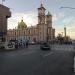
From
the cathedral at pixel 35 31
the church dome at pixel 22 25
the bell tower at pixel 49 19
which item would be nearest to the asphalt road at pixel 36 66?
the cathedral at pixel 35 31

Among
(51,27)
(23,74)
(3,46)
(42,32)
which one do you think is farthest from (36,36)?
(23,74)

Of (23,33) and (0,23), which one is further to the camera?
(23,33)

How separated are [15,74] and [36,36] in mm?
136097

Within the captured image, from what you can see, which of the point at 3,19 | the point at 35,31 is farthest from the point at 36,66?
the point at 35,31

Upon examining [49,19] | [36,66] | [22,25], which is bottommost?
[36,66]

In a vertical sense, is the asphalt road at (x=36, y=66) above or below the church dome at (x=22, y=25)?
below

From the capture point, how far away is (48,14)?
537 ft

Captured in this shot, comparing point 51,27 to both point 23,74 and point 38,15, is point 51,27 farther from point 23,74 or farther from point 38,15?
point 23,74

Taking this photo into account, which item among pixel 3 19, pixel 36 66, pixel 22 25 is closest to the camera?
pixel 36 66

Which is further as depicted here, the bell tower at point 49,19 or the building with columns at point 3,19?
the bell tower at point 49,19

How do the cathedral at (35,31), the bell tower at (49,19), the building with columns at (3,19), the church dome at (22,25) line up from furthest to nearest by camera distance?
the bell tower at (49,19)
the church dome at (22,25)
the cathedral at (35,31)
the building with columns at (3,19)

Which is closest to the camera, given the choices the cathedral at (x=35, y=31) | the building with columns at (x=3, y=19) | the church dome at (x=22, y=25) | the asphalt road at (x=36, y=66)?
the asphalt road at (x=36, y=66)

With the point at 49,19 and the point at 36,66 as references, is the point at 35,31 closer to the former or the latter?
the point at 49,19

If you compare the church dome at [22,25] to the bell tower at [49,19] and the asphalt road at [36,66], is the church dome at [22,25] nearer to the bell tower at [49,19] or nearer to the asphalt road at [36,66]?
the bell tower at [49,19]
